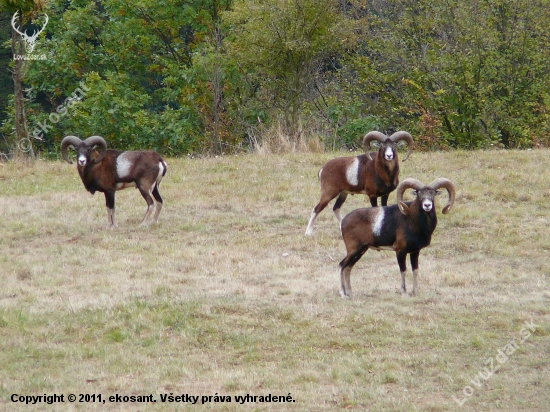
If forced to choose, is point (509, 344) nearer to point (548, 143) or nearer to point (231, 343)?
point (231, 343)

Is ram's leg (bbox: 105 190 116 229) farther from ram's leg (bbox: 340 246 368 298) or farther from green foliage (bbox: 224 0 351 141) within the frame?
green foliage (bbox: 224 0 351 141)

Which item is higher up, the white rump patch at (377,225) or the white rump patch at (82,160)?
the white rump patch at (82,160)

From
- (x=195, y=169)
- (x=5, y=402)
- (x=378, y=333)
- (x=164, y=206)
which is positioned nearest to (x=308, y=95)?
(x=195, y=169)

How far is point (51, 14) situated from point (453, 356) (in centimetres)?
2714

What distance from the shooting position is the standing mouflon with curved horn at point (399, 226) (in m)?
12.9

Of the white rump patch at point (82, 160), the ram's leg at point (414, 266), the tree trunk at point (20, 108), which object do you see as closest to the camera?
the ram's leg at point (414, 266)

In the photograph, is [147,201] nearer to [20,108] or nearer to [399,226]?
[399,226]

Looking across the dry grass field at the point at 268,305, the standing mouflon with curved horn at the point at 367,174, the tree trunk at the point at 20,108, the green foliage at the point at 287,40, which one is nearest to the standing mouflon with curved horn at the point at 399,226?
the dry grass field at the point at 268,305

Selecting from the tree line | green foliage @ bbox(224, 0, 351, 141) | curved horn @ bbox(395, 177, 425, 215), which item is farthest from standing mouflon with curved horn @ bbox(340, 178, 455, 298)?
green foliage @ bbox(224, 0, 351, 141)

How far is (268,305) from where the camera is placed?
13.1 m

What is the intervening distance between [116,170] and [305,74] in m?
11.7

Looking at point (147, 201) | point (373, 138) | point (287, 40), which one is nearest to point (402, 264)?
point (373, 138)

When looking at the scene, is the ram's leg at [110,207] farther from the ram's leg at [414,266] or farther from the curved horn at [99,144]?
the ram's leg at [414,266]

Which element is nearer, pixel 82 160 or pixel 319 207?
pixel 319 207
